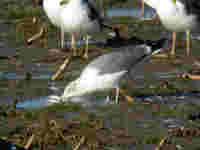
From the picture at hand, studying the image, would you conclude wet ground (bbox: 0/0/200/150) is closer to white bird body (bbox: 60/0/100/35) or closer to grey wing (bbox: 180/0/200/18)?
white bird body (bbox: 60/0/100/35)

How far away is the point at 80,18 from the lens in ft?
43.5

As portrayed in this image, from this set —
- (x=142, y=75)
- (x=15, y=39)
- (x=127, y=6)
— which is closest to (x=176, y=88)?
(x=142, y=75)

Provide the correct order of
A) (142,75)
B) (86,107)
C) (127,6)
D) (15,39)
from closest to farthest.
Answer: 1. (86,107)
2. (142,75)
3. (15,39)
4. (127,6)

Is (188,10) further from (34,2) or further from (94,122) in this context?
(34,2)

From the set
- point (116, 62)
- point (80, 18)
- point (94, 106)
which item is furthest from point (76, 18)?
point (94, 106)

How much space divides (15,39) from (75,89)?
17.8 ft

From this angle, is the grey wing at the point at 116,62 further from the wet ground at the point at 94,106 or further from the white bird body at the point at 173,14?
the white bird body at the point at 173,14

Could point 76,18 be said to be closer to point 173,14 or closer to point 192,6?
point 173,14

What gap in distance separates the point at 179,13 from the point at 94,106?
12.3ft

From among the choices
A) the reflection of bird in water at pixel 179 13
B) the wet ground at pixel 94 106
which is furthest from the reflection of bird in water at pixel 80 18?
the reflection of bird in water at pixel 179 13

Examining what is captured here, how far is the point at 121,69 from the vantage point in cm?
1011

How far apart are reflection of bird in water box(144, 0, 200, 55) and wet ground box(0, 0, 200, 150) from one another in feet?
2.23

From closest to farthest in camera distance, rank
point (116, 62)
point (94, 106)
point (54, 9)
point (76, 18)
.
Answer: point (94, 106) < point (116, 62) < point (76, 18) < point (54, 9)

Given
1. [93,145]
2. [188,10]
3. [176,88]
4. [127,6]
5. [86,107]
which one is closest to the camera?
[93,145]
